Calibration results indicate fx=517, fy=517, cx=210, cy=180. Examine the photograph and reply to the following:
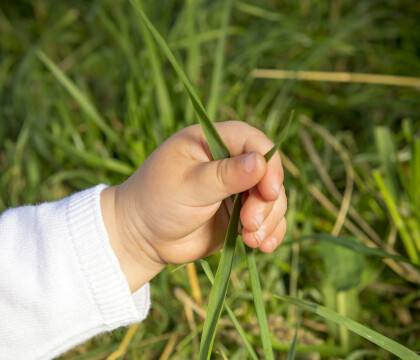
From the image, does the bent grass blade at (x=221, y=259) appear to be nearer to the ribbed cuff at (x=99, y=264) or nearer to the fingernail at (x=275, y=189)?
the fingernail at (x=275, y=189)

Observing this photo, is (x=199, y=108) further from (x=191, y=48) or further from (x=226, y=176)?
(x=191, y=48)

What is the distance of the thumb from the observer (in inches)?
21.1

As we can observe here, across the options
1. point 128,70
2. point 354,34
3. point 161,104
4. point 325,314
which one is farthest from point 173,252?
point 354,34

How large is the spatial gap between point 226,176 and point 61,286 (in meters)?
0.34

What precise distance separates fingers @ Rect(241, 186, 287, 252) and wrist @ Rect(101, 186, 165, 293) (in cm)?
20

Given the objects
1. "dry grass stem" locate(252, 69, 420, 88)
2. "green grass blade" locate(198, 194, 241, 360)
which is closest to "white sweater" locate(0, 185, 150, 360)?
"green grass blade" locate(198, 194, 241, 360)

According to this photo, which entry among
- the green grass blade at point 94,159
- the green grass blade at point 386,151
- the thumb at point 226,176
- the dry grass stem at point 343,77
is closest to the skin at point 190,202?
the thumb at point 226,176

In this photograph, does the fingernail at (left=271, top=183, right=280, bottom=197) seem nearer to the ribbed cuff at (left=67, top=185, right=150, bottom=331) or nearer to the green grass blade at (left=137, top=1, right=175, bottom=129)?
the ribbed cuff at (left=67, top=185, right=150, bottom=331)

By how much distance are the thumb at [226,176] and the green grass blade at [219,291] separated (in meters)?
0.04

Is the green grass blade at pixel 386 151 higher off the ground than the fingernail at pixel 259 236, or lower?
lower

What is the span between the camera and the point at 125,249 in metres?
0.75

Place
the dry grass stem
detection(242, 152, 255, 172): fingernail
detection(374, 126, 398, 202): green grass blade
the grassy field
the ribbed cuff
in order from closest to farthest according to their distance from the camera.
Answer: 1. detection(242, 152, 255, 172): fingernail
2. the ribbed cuff
3. the grassy field
4. detection(374, 126, 398, 202): green grass blade
5. the dry grass stem

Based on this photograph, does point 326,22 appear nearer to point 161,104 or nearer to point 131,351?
point 161,104

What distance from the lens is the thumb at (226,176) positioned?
0.54m
